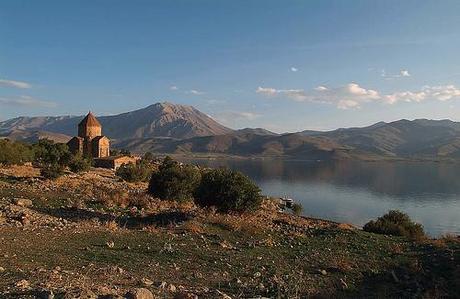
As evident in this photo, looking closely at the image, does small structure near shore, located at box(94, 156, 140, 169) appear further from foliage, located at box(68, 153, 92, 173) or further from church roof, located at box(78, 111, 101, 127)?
foliage, located at box(68, 153, 92, 173)

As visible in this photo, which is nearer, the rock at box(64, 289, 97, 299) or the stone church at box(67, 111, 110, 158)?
the rock at box(64, 289, 97, 299)

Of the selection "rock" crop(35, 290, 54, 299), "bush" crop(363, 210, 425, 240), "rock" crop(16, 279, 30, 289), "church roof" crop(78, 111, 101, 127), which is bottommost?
"bush" crop(363, 210, 425, 240)

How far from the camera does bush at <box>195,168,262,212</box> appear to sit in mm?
21984

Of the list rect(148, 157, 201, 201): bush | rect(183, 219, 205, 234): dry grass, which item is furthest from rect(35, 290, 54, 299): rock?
rect(148, 157, 201, 201): bush

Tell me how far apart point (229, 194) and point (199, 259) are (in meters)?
10.2

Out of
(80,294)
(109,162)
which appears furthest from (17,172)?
(80,294)

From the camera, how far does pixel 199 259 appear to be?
11688 mm

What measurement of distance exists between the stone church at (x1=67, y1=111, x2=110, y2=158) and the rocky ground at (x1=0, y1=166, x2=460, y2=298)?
4841cm

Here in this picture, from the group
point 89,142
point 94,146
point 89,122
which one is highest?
point 89,122

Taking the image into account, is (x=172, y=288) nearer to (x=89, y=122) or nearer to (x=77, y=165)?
(x=77, y=165)

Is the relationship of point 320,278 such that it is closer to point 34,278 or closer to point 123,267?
point 123,267

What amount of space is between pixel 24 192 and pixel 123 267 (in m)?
16.4

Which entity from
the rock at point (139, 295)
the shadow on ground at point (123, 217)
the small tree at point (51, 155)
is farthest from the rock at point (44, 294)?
the small tree at point (51, 155)

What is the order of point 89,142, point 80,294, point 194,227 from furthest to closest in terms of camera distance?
point 89,142 < point 194,227 < point 80,294
